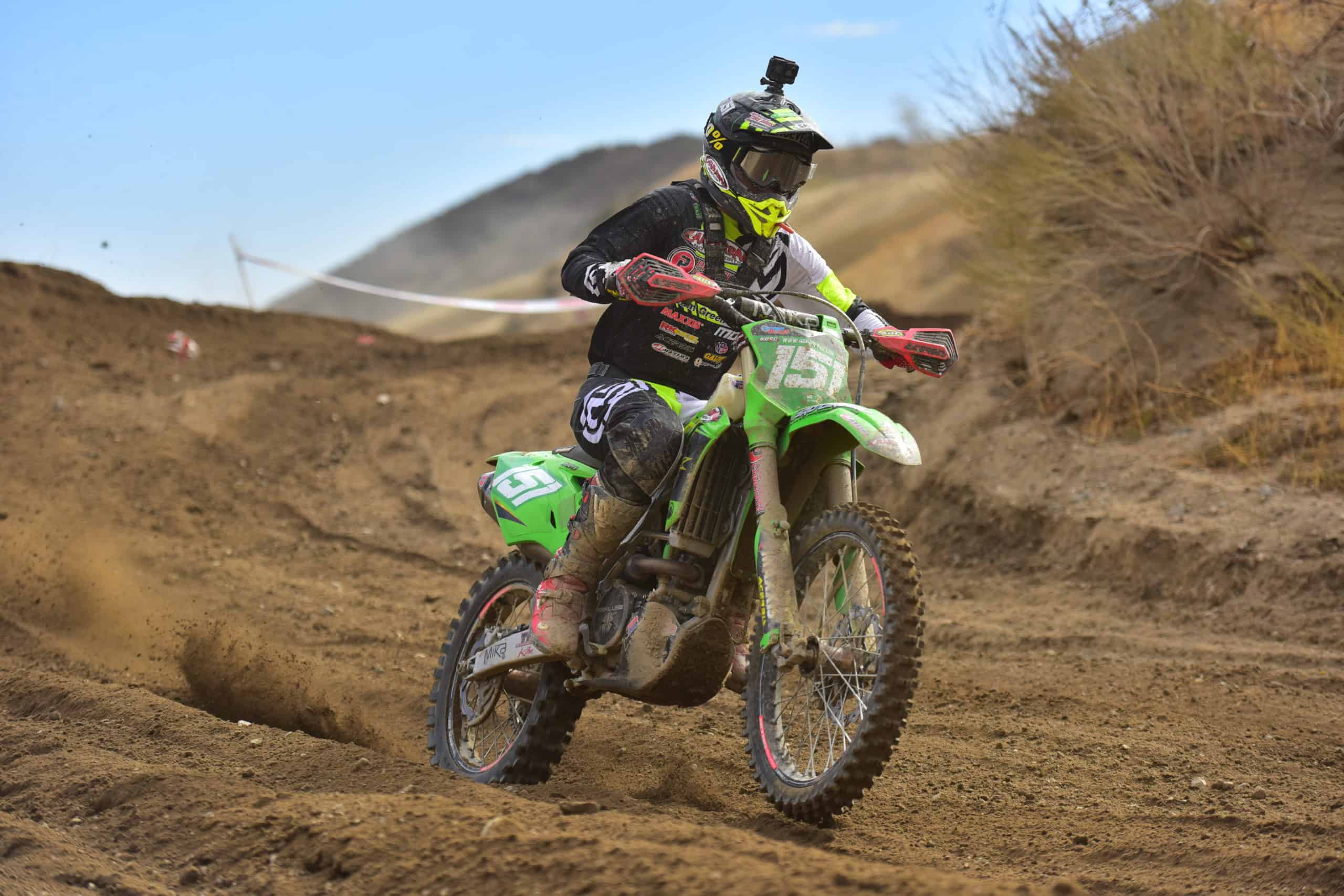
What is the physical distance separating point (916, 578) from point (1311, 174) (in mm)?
7135

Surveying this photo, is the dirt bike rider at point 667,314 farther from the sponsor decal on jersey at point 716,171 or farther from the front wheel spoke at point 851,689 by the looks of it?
the front wheel spoke at point 851,689

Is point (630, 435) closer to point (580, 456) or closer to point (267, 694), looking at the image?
point (580, 456)

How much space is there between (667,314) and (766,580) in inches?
47.6

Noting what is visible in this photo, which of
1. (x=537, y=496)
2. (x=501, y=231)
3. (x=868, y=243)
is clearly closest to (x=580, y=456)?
(x=537, y=496)

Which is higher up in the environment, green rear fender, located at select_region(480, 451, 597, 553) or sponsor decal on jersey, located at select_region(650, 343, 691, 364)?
sponsor decal on jersey, located at select_region(650, 343, 691, 364)

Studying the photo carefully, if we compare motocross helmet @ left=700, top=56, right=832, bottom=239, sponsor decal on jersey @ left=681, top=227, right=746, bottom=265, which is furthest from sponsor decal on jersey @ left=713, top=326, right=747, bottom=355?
motocross helmet @ left=700, top=56, right=832, bottom=239

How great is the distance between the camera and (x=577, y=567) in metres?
4.90

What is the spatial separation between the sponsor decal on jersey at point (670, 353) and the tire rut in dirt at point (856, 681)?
95 centimetres

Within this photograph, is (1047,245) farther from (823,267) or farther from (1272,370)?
(823,267)

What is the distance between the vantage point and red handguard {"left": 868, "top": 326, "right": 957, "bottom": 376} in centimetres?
452

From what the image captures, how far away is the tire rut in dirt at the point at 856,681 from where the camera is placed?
154 inches

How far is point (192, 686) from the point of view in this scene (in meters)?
6.16

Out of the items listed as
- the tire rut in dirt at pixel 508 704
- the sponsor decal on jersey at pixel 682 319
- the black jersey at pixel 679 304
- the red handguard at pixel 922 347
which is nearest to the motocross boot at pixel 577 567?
the tire rut in dirt at pixel 508 704

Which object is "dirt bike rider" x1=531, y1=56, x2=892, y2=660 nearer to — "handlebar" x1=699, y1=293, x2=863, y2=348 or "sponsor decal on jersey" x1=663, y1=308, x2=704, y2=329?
"sponsor decal on jersey" x1=663, y1=308, x2=704, y2=329
